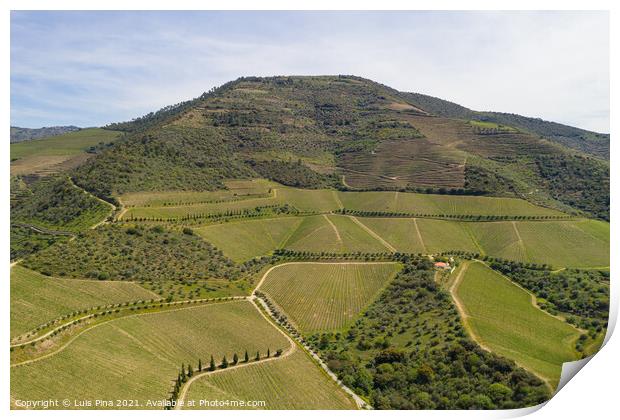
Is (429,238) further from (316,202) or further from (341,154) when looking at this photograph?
(341,154)

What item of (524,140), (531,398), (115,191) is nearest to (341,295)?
(531,398)

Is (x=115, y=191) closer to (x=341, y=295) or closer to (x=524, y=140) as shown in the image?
(x=341, y=295)

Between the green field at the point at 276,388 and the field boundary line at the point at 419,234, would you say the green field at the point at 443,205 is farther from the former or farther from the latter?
the green field at the point at 276,388

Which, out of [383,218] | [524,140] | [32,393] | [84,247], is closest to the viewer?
[32,393]

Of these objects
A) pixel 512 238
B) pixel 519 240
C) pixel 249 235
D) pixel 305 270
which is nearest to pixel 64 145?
pixel 249 235

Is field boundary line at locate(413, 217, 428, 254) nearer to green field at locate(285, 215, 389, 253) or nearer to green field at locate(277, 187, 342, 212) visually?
green field at locate(285, 215, 389, 253)

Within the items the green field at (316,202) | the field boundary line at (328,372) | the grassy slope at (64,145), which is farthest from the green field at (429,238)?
the grassy slope at (64,145)
